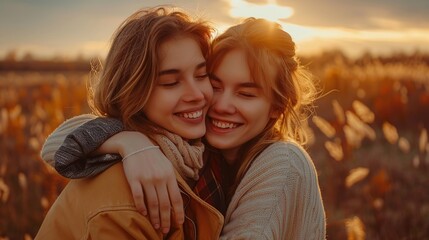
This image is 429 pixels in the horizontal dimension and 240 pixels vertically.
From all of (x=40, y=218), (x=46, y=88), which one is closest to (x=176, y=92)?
(x=40, y=218)

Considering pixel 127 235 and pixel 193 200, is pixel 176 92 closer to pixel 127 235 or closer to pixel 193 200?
pixel 193 200

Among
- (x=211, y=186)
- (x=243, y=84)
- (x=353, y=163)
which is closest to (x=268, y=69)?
(x=243, y=84)

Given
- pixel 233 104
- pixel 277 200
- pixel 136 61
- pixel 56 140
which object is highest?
pixel 136 61

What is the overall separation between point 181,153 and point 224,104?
1.51 feet

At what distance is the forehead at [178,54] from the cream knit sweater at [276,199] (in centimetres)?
53

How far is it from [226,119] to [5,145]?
430 cm

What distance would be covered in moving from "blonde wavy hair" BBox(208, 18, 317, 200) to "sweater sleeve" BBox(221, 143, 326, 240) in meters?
0.16

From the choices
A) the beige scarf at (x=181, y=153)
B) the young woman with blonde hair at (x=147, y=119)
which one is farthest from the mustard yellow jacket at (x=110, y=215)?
the beige scarf at (x=181, y=153)

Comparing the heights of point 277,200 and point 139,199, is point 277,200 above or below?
below

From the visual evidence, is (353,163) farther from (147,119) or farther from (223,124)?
(147,119)

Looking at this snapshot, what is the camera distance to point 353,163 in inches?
245

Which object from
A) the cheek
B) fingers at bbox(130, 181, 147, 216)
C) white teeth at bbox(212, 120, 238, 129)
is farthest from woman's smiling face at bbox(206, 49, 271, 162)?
fingers at bbox(130, 181, 147, 216)

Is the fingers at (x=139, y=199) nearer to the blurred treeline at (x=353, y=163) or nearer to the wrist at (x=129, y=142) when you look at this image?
the wrist at (x=129, y=142)

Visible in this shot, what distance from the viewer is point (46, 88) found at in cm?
1091
